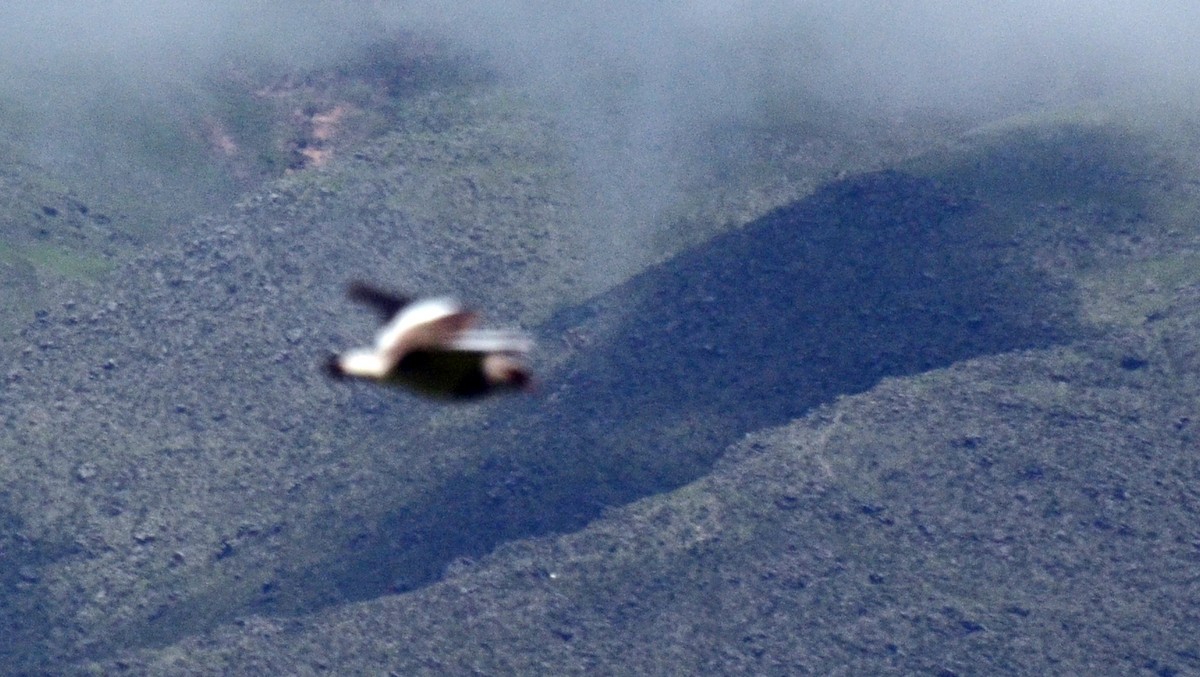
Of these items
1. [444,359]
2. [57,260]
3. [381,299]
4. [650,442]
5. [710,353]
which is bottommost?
[444,359]

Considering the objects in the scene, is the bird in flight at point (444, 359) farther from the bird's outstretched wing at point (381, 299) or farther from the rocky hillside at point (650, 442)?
the rocky hillside at point (650, 442)

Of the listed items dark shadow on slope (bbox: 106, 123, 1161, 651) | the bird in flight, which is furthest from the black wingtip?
dark shadow on slope (bbox: 106, 123, 1161, 651)

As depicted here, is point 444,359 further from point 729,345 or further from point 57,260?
point 57,260

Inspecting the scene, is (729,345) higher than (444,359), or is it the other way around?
(729,345)

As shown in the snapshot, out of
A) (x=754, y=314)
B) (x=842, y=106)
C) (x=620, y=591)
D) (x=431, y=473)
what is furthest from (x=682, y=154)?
(x=620, y=591)

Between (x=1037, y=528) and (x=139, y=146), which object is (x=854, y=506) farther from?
(x=139, y=146)

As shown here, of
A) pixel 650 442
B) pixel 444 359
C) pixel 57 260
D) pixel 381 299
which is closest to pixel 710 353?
pixel 650 442

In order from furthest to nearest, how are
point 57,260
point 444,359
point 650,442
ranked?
point 57,260 < point 650,442 < point 444,359
